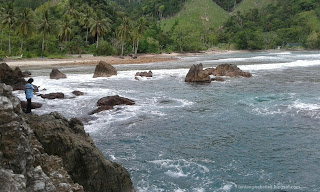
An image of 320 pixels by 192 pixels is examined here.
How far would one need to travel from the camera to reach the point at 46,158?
7.56m

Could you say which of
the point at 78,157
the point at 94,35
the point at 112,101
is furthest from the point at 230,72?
the point at 94,35

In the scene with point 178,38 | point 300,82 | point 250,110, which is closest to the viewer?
point 250,110

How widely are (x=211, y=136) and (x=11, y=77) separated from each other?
2334 cm

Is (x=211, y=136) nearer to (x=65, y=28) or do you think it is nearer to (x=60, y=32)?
(x=65, y=28)

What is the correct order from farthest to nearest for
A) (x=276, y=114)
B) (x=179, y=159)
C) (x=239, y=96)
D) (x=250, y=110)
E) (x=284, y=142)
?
(x=239, y=96)
(x=250, y=110)
(x=276, y=114)
(x=284, y=142)
(x=179, y=159)

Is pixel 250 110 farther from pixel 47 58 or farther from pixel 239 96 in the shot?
pixel 47 58

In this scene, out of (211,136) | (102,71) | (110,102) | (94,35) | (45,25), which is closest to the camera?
(211,136)

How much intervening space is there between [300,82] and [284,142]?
23.3 meters

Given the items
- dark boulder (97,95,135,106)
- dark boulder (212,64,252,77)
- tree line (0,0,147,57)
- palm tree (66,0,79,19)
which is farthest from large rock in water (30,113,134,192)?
palm tree (66,0,79,19)

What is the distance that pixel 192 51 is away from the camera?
407 ft

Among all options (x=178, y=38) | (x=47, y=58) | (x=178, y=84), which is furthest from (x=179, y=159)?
(x=178, y=38)

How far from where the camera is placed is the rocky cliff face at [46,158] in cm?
587

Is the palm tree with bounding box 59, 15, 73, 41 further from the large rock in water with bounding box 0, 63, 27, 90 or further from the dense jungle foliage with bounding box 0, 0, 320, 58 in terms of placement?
the large rock in water with bounding box 0, 63, 27, 90

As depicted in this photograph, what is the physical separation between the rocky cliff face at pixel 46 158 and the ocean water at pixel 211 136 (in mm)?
2755
